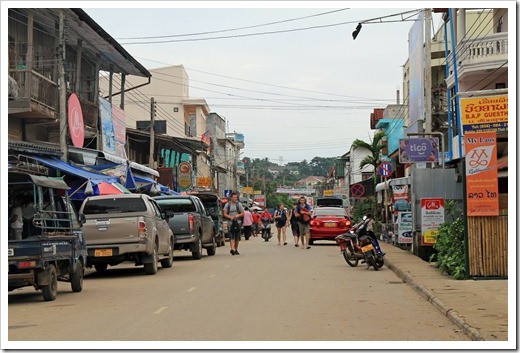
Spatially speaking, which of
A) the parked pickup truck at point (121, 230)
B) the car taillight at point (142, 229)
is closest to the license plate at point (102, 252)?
the parked pickup truck at point (121, 230)

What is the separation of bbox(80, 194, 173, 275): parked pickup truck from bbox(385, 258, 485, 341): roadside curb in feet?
19.3

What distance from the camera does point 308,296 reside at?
14.6m

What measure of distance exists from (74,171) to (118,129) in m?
15.4

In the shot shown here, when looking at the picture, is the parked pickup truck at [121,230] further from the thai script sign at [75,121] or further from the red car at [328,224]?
the red car at [328,224]

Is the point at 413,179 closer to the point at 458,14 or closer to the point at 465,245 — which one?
the point at 465,245

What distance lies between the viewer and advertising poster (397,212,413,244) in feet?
87.2

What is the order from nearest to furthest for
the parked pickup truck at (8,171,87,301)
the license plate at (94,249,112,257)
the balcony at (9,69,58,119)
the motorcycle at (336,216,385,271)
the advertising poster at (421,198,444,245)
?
1. the parked pickup truck at (8,171,87,301)
2. the license plate at (94,249,112,257)
3. the motorcycle at (336,216,385,271)
4. the advertising poster at (421,198,444,245)
5. the balcony at (9,69,58,119)

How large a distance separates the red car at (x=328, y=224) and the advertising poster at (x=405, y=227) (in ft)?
22.0

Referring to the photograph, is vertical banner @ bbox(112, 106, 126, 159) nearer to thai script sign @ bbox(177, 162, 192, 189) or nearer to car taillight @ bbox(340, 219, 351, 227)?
car taillight @ bbox(340, 219, 351, 227)

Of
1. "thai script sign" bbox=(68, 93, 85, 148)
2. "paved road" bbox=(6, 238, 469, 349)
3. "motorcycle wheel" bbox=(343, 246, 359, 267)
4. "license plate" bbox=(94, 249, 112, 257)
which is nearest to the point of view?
"paved road" bbox=(6, 238, 469, 349)

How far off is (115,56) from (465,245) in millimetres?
23346

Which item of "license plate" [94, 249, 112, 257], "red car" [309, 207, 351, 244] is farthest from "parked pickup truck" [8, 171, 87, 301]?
"red car" [309, 207, 351, 244]

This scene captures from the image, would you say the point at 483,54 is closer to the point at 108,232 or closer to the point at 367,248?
the point at 367,248

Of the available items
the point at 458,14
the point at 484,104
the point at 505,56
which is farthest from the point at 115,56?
the point at 484,104
